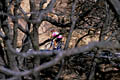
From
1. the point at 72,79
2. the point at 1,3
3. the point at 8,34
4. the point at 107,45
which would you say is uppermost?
the point at 1,3

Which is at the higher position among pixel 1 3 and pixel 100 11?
pixel 1 3

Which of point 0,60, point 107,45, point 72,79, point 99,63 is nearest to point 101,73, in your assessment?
point 99,63

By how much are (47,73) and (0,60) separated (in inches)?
73.7

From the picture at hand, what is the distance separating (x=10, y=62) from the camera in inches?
124

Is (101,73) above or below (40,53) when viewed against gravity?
below

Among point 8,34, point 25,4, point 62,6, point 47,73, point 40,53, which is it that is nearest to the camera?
point 40,53

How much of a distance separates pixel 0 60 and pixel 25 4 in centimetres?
350

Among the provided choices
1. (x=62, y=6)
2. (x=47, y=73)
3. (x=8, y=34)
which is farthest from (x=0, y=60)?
(x=62, y=6)

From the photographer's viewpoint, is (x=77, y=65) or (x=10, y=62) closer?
(x=10, y=62)

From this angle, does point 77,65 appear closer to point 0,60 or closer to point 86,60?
point 86,60

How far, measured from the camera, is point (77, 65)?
566 cm

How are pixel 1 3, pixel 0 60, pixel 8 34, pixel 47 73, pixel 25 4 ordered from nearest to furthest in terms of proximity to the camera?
pixel 8 34 < pixel 1 3 < pixel 0 60 < pixel 47 73 < pixel 25 4

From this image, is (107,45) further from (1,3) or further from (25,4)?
(25,4)

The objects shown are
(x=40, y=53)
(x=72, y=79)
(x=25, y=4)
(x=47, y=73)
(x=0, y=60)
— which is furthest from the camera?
(x=25, y=4)
